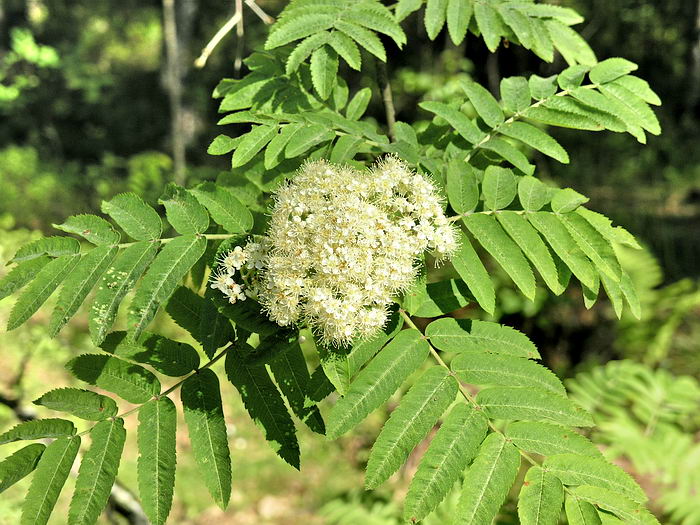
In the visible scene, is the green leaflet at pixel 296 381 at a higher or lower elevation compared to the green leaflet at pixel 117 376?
lower

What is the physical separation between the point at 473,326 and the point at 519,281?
0.19 m

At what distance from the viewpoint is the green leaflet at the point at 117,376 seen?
5.06 feet

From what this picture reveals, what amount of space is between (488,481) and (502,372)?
28 cm

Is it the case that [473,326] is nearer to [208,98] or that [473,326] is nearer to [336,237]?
[336,237]

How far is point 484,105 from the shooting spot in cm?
Answer: 181

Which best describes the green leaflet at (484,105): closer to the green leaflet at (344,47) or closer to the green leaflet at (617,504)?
the green leaflet at (344,47)

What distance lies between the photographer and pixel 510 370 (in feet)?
4.93

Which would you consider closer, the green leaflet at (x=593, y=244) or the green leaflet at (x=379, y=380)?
the green leaflet at (x=379, y=380)

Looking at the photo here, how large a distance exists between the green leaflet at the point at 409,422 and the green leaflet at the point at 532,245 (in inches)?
13.6

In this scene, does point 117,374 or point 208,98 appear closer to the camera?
point 117,374

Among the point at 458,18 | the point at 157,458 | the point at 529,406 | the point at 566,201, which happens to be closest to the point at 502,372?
the point at 529,406

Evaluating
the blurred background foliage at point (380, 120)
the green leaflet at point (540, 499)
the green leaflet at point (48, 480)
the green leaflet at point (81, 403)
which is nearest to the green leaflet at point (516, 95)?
the blurred background foliage at point (380, 120)

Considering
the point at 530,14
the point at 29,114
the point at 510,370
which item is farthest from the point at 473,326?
the point at 29,114

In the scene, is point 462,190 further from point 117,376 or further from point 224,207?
point 117,376
